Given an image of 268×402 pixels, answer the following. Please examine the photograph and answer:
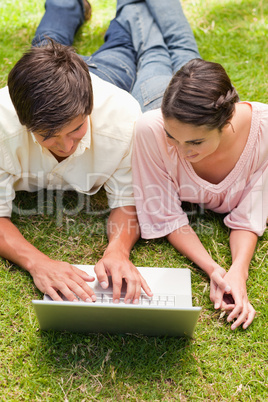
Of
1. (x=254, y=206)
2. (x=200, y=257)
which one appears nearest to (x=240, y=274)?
(x=200, y=257)

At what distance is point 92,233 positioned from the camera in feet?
8.02

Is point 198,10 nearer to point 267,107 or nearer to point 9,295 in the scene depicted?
point 267,107

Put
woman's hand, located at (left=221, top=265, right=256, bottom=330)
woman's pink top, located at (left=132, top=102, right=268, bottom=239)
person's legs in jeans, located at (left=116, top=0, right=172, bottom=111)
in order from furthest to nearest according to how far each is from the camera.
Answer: person's legs in jeans, located at (left=116, top=0, right=172, bottom=111)
woman's pink top, located at (left=132, top=102, right=268, bottom=239)
woman's hand, located at (left=221, top=265, right=256, bottom=330)

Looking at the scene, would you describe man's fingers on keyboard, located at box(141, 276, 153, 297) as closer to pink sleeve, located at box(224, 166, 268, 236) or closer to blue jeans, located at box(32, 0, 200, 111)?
pink sleeve, located at box(224, 166, 268, 236)

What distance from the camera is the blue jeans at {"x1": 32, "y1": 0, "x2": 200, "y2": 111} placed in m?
2.79

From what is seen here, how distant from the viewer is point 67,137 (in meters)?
1.92

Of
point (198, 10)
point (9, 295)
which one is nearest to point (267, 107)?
point (9, 295)

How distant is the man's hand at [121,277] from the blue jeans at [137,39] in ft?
3.65

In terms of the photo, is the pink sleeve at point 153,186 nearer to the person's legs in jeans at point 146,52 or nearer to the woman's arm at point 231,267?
the woman's arm at point 231,267

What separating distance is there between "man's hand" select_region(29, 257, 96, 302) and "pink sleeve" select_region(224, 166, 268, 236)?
79 centimetres

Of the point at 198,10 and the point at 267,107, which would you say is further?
the point at 198,10

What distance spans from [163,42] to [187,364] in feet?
6.26

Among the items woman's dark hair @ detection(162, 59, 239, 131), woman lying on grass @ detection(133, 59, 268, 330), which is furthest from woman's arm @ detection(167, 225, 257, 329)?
woman's dark hair @ detection(162, 59, 239, 131)

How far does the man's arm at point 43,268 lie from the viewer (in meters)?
1.96
